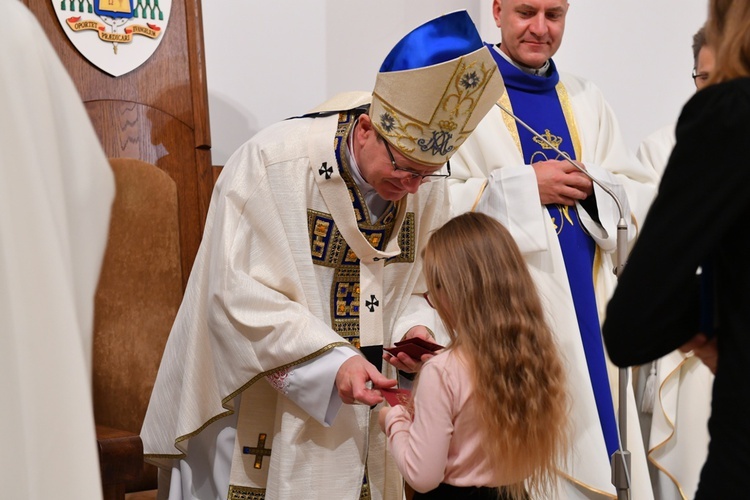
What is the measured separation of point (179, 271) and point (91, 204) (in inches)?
97.5

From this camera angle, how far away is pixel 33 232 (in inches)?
53.6

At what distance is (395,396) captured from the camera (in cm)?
274

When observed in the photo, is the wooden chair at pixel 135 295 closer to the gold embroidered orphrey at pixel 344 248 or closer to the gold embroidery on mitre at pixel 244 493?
the gold embroidery on mitre at pixel 244 493

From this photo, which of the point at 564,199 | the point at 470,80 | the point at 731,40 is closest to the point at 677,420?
the point at 564,199

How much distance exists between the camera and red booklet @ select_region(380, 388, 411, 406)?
107 inches

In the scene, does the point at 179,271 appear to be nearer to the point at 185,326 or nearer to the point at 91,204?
the point at 185,326

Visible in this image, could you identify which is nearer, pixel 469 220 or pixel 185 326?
pixel 469 220

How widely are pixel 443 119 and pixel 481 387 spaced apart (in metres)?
0.91

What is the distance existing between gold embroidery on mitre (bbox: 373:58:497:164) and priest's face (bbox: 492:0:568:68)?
1102mm

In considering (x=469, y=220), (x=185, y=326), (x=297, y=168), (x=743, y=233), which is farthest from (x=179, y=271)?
(x=743, y=233)

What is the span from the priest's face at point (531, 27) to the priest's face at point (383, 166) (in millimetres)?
1243

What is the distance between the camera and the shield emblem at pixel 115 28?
13.3 ft

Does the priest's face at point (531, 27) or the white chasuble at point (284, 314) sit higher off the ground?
the priest's face at point (531, 27)

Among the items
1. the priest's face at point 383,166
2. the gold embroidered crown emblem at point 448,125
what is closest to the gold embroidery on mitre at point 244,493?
the priest's face at point 383,166
